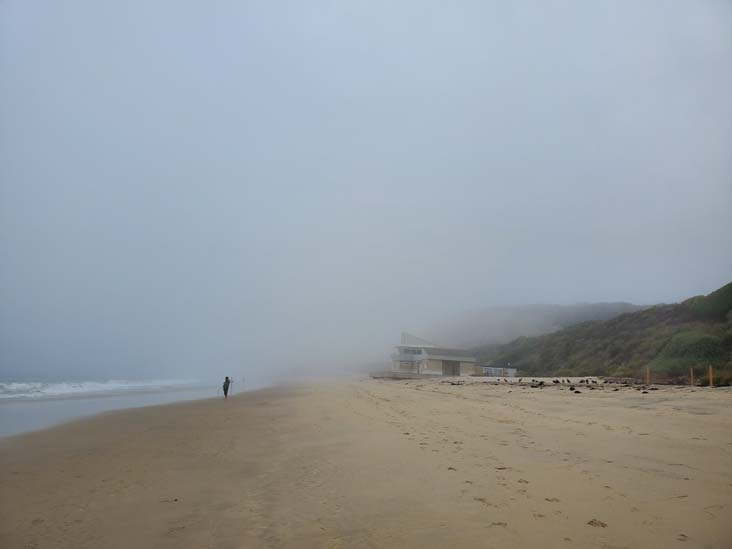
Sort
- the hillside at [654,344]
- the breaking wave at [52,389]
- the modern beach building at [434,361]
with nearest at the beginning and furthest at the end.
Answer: the hillside at [654,344] < the breaking wave at [52,389] < the modern beach building at [434,361]

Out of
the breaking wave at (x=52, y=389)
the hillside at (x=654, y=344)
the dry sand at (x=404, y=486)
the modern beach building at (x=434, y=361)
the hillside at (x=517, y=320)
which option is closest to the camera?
the dry sand at (x=404, y=486)

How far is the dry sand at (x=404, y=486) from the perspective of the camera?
4.24 metres

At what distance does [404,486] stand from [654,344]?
30.4 meters

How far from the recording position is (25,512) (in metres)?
5.94

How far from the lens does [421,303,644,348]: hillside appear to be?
125m

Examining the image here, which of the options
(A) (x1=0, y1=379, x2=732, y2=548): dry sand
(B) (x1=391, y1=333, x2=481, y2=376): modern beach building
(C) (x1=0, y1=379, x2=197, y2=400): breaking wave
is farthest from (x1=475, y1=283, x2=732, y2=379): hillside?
(C) (x1=0, y1=379, x2=197, y2=400): breaking wave

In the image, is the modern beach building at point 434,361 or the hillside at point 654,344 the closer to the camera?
the hillside at point 654,344

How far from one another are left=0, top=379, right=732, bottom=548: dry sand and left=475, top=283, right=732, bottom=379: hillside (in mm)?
13964

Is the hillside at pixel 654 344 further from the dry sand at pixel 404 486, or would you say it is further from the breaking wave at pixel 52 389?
the breaking wave at pixel 52 389

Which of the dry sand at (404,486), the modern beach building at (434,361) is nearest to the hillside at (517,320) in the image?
the modern beach building at (434,361)

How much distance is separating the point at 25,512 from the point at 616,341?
39.3 m

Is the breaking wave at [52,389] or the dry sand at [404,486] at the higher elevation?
the dry sand at [404,486]

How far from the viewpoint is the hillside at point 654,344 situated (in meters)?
23.1

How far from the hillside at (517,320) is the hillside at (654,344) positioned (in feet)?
256
